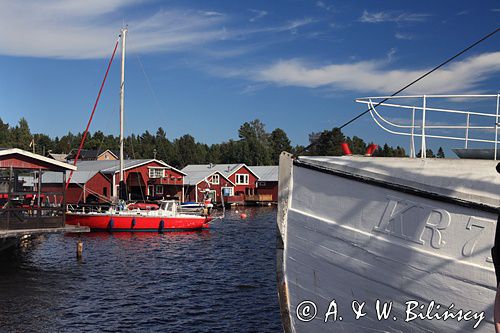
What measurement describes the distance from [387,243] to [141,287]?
44.7 feet

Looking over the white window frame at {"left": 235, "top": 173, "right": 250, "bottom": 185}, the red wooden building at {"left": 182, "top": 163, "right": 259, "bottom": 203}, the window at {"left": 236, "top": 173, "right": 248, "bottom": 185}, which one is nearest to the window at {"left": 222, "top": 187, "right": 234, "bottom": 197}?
the red wooden building at {"left": 182, "top": 163, "right": 259, "bottom": 203}

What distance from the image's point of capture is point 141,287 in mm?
18281

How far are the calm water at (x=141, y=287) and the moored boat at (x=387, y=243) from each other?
267 inches

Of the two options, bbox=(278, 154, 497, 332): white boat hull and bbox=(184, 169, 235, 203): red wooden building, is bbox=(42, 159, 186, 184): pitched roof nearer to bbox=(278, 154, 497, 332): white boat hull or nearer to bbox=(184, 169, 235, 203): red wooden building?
bbox=(184, 169, 235, 203): red wooden building

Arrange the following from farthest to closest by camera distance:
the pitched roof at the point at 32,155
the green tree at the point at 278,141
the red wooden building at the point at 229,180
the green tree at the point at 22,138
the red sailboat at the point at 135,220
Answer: the green tree at the point at 278,141 < the green tree at the point at 22,138 < the red wooden building at the point at 229,180 < the red sailboat at the point at 135,220 < the pitched roof at the point at 32,155

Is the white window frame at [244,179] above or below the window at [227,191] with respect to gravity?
above

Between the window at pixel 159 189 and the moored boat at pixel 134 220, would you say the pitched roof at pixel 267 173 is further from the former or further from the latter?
the moored boat at pixel 134 220

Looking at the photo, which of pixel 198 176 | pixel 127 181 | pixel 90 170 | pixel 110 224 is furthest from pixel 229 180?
pixel 110 224

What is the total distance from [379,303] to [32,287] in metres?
14.8

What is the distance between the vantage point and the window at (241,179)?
6925cm

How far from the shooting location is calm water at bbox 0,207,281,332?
13984 millimetres

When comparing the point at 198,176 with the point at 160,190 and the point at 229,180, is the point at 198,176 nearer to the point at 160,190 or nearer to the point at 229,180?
the point at 229,180

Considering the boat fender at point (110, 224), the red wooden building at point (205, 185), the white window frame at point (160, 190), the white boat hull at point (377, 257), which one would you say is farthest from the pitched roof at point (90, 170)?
the white boat hull at point (377, 257)

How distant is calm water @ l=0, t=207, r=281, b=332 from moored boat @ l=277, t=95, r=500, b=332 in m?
6.77
